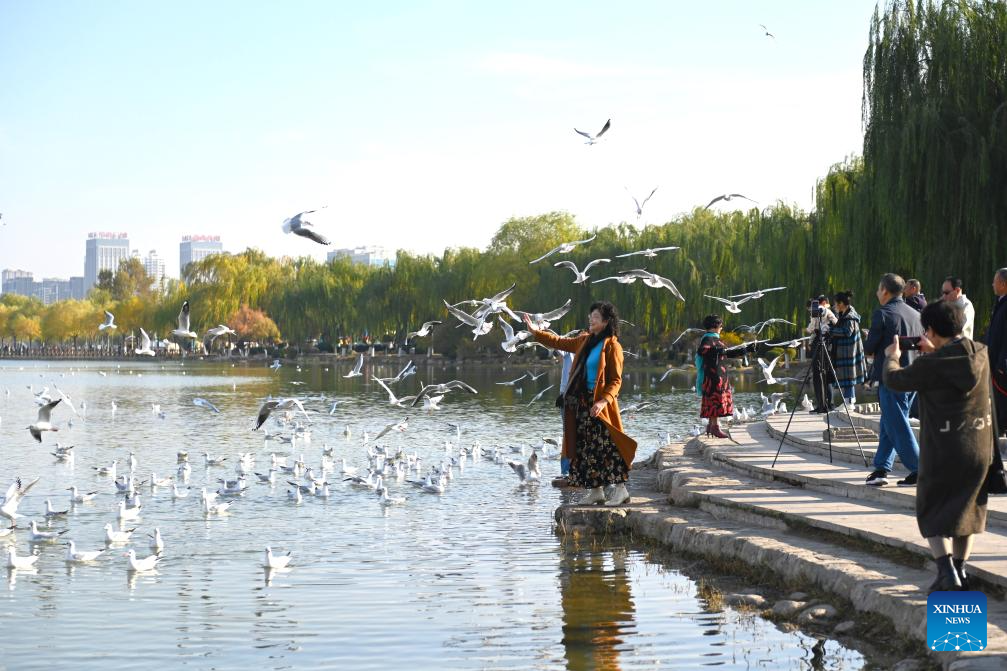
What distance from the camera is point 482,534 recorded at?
11.3 metres

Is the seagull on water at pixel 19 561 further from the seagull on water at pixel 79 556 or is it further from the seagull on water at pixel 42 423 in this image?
the seagull on water at pixel 42 423

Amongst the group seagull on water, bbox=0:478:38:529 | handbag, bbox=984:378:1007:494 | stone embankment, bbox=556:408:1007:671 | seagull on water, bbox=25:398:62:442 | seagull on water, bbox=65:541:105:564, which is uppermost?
handbag, bbox=984:378:1007:494

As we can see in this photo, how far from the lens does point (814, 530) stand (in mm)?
8172

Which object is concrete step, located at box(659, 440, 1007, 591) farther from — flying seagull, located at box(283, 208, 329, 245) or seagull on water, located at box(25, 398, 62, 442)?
seagull on water, located at box(25, 398, 62, 442)

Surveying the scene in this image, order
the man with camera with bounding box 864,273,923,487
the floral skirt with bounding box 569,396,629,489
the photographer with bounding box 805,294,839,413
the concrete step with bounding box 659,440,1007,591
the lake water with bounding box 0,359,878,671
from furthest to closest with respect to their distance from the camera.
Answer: the photographer with bounding box 805,294,839,413 < the floral skirt with bounding box 569,396,629,489 < the man with camera with bounding box 864,273,923,487 < the lake water with bounding box 0,359,878,671 < the concrete step with bounding box 659,440,1007,591

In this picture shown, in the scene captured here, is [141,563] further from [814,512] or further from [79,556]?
[814,512]

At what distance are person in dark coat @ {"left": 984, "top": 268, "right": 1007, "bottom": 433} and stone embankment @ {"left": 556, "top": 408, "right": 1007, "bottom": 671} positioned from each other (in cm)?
65

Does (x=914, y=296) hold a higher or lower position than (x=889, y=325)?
higher

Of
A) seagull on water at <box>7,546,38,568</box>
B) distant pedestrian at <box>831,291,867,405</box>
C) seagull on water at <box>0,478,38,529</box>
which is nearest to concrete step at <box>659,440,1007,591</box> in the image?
distant pedestrian at <box>831,291,867,405</box>

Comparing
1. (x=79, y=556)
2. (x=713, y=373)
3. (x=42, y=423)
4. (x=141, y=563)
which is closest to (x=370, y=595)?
(x=141, y=563)

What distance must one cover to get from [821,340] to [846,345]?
83 centimetres

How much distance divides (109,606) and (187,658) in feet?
5.63

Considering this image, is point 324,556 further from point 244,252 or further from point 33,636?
point 244,252

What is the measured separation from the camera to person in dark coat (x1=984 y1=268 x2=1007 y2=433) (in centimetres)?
838
